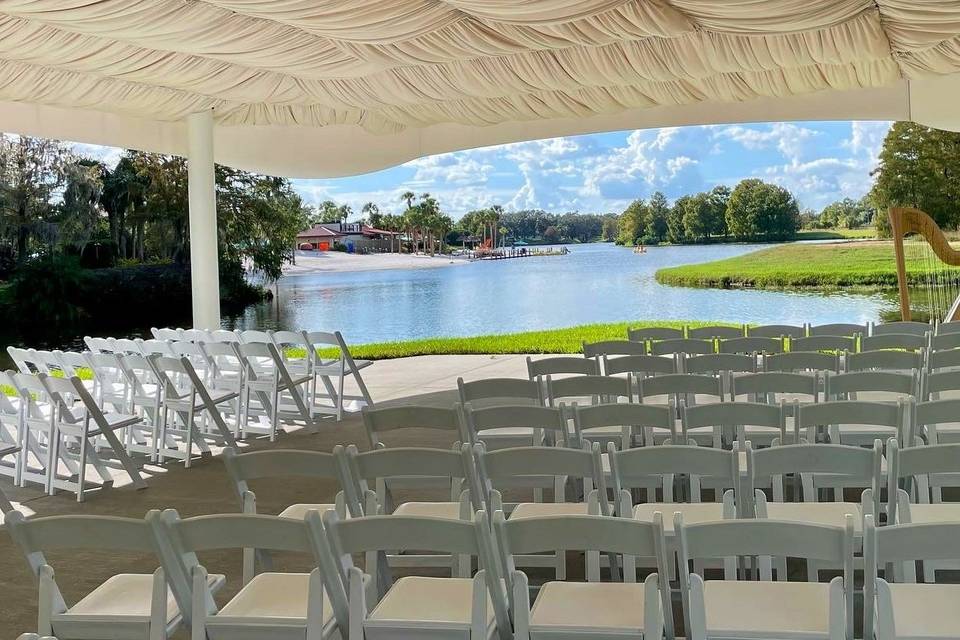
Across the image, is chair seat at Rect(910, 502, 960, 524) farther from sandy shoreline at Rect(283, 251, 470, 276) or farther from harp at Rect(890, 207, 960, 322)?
sandy shoreline at Rect(283, 251, 470, 276)

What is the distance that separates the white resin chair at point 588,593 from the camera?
8.89ft

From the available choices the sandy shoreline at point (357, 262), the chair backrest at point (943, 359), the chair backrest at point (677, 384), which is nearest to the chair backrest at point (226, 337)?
the chair backrest at point (677, 384)

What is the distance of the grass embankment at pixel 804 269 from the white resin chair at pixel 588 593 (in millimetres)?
17218

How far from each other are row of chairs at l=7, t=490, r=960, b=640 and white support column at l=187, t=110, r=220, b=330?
8.27m

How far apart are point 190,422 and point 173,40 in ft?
9.43

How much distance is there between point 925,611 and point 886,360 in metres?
3.68

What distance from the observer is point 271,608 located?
10.3 feet

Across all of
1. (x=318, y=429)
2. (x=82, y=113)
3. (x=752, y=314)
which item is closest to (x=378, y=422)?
(x=318, y=429)

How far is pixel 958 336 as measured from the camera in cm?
732

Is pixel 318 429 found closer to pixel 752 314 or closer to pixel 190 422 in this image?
pixel 190 422

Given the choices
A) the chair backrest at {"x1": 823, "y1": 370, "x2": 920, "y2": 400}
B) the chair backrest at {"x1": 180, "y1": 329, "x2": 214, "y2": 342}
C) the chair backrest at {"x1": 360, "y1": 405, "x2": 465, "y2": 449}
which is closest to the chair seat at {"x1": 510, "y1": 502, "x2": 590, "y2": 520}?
the chair backrest at {"x1": 360, "y1": 405, "x2": 465, "y2": 449}

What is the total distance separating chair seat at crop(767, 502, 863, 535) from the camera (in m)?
3.67

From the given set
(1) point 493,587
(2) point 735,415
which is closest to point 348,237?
(2) point 735,415

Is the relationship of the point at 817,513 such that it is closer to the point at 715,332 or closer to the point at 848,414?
the point at 848,414
